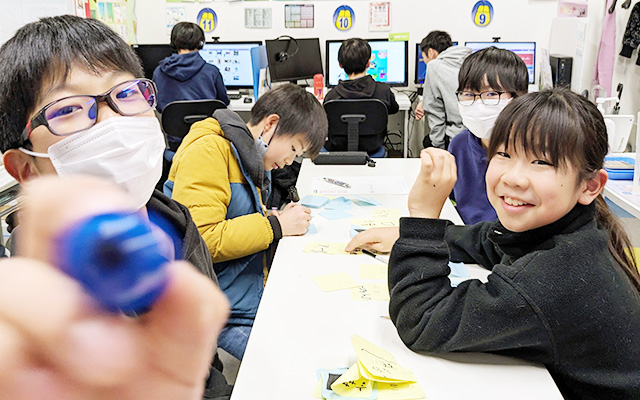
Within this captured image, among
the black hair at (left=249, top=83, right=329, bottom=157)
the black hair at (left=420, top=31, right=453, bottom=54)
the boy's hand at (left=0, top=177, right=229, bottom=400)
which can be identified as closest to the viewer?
the boy's hand at (left=0, top=177, right=229, bottom=400)

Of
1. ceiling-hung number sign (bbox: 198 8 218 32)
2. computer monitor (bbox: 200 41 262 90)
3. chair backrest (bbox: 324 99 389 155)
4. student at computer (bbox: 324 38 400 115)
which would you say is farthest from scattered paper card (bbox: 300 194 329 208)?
ceiling-hung number sign (bbox: 198 8 218 32)

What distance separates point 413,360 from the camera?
3.26 feet

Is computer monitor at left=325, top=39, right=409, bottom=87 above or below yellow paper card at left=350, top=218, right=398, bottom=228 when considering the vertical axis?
above

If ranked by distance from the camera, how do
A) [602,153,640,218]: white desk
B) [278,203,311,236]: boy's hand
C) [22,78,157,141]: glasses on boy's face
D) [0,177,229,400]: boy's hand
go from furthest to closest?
[602,153,640,218]: white desk
[278,203,311,236]: boy's hand
[22,78,157,141]: glasses on boy's face
[0,177,229,400]: boy's hand

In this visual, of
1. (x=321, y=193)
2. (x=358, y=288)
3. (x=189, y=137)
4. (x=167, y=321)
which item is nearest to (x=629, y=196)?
(x=321, y=193)

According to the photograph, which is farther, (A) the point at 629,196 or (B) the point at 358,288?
(A) the point at 629,196

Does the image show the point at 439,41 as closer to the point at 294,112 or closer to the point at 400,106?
the point at 400,106

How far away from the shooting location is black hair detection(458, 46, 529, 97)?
6.28ft

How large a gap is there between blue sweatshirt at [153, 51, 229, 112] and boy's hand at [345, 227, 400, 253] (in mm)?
2728

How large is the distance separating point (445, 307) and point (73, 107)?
2.32ft

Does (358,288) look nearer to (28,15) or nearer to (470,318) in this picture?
(470,318)

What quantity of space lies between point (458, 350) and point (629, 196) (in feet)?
4.45

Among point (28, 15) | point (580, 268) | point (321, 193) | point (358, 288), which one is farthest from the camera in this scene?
point (28, 15)

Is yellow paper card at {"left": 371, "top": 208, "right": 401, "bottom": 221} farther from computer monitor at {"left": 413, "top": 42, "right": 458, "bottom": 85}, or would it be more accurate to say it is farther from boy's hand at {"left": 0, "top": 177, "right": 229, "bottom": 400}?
computer monitor at {"left": 413, "top": 42, "right": 458, "bottom": 85}
